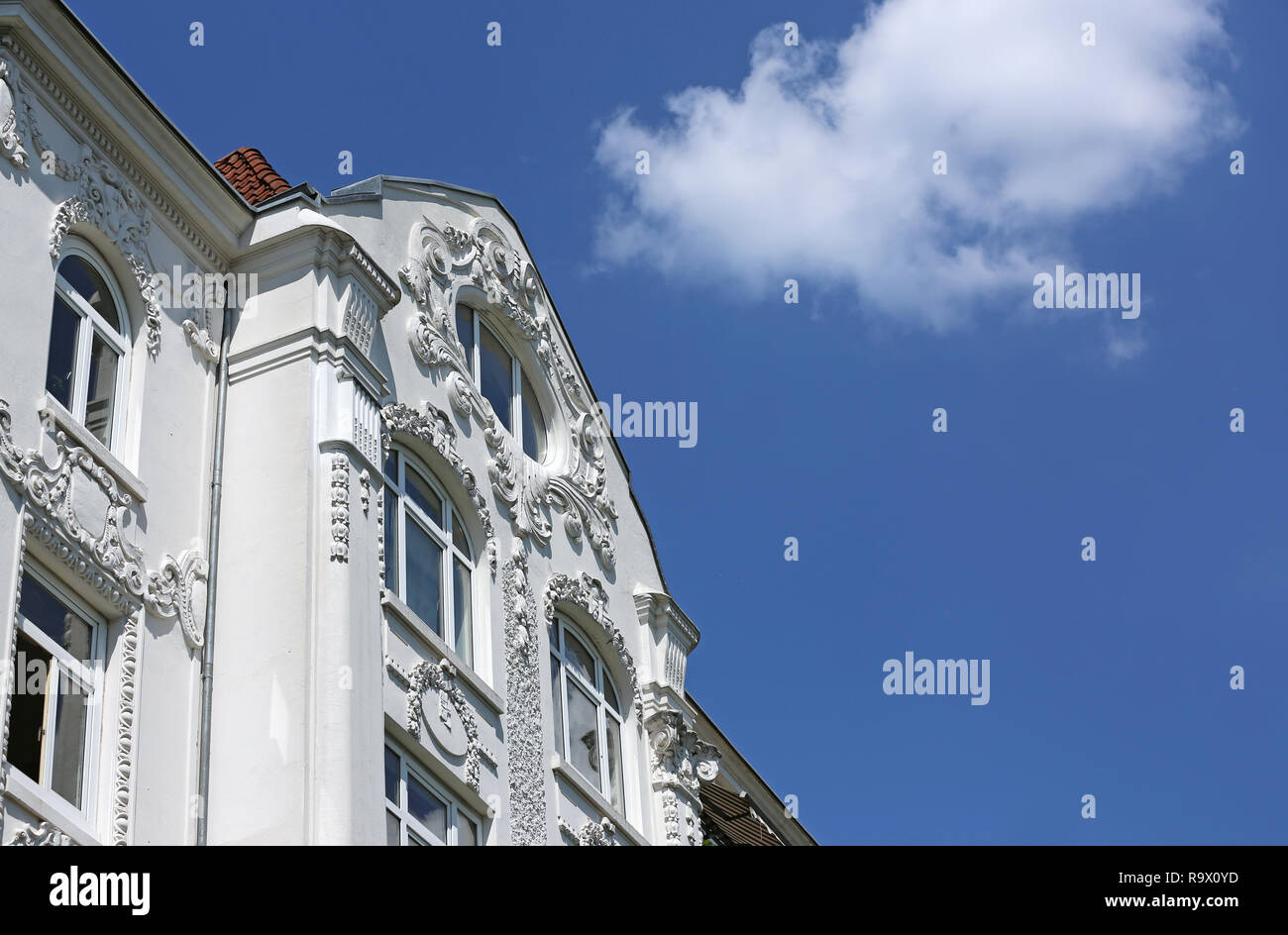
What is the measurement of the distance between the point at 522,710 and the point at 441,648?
61.9 inches

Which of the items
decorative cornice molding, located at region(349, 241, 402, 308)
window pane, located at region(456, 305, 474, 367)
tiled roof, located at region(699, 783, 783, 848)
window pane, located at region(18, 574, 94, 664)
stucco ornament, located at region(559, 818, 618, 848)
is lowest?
stucco ornament, located at region(559, 818, 618, 848)

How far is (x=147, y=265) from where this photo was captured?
15.8m

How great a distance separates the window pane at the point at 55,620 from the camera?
43.9 ft

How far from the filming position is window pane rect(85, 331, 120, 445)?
580 inches

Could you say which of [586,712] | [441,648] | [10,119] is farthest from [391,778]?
[10,119]

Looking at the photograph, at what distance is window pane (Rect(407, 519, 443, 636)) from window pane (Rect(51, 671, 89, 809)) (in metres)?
4.19

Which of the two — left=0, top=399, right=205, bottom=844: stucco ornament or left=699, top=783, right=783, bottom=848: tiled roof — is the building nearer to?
left=0, top=399, right=205, bottom=844: stucco ornament

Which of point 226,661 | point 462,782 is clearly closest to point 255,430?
point 226,661

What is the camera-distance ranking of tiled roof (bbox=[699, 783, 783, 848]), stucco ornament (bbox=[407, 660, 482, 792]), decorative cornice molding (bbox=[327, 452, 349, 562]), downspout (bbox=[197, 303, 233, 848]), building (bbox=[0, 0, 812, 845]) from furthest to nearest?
tiled roof (bbox=[699, 783, 783, 848])
stucco ornament (bbox=[407, 660, 482, 792])
decorative cornice molding (bbox=[327, 452, 349, 562])
downspout (bbox=[197, 303, 233, 848])
building (bbox=[0, 0, 812, 845])

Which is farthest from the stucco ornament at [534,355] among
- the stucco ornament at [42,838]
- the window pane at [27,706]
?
the stucco ornament at [42,838]

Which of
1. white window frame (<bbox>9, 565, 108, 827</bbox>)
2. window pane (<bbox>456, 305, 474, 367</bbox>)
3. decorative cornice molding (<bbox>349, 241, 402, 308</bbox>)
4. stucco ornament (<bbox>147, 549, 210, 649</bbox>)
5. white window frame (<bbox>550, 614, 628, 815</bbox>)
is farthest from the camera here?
window pane (<bbox>456, 305, 474, 367</bbox>)

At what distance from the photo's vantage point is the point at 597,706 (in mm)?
20766

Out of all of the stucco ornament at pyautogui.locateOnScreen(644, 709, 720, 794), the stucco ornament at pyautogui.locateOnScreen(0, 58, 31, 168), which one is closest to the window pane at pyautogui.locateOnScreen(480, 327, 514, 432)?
the stucco ornament at pyautogui.locateOnScreen(644, 709, 720, 794)
